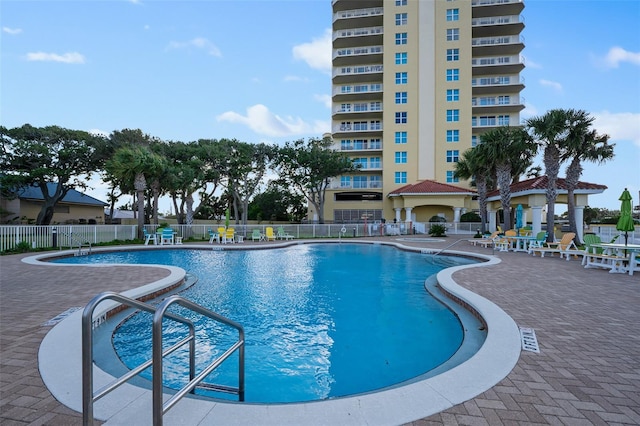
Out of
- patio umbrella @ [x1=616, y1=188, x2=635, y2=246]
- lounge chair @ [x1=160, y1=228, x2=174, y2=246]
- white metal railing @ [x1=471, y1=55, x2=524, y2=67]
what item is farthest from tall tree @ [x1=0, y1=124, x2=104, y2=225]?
white metal railing @ [x1=471, y1=55, x2=524, y2=67]

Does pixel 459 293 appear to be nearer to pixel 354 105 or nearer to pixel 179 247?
pixel 179 247

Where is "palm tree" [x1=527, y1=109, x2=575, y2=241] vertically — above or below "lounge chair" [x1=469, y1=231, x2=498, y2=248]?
above

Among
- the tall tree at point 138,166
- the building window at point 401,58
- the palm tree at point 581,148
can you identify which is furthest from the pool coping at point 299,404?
the building window at point 401,58

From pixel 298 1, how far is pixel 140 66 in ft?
38.0

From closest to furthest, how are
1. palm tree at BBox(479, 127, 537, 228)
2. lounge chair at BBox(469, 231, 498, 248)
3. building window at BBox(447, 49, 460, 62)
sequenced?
lounge chair at BBox(469, 231, 498, 248) → palm tree at BBox(479, 127, 537, 228) → building window at BBox(447, 49, 460, 62)

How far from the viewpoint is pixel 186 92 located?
22.8 metres

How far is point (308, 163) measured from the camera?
32.0 m

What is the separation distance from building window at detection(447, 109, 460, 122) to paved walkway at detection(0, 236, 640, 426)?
3301cm

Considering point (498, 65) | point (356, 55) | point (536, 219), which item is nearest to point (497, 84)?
point (498, 65)

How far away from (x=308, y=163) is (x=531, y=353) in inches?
1159

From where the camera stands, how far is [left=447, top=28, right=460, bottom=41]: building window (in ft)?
122

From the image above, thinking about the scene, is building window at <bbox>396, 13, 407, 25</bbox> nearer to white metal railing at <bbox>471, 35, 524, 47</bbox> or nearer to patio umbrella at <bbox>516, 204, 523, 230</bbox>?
white metal railing at <bbox>471, 35, 524, 47</bbox>

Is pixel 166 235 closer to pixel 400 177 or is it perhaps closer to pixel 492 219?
pixel 492 219

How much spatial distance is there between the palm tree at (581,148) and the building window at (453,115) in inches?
901
